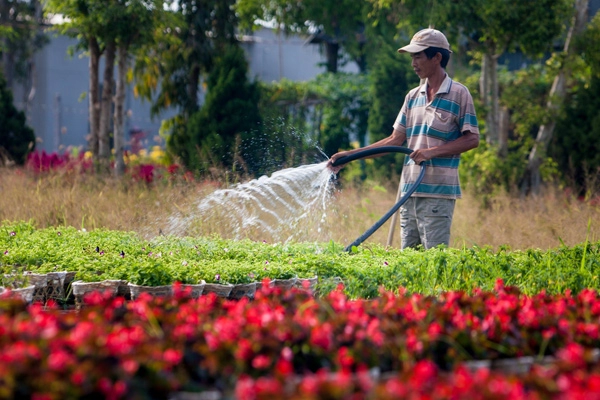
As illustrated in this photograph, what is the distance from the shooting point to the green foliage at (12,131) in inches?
546

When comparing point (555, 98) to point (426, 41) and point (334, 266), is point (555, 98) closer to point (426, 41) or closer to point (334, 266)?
point (426, 41)

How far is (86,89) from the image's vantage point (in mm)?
26016

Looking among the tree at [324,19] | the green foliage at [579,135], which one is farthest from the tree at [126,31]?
the green foliage at [579,135]

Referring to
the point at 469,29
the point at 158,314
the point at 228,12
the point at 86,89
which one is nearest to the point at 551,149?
the point at 469,29

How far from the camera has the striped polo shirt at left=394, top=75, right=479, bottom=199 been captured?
17.8 ft

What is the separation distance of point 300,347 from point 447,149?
9.94ft

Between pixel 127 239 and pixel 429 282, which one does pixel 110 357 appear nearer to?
pixel 429 282

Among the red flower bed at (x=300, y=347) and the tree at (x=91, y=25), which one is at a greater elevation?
the tree at (x=91, y=25)

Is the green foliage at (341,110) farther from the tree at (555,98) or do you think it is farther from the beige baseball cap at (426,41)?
the beige baseball cap at (426,41)

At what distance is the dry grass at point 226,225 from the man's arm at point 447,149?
2028 mm

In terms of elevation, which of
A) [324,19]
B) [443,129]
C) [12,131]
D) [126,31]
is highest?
[324,19]

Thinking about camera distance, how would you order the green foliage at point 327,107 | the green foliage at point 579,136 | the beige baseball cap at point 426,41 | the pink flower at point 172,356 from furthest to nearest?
the green foliage at point 327,107 < the green foliage at point 579,136 < the beige baseball cap at point 426,41 < the pink flower at point 172,356

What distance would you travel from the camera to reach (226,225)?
7.99 metres

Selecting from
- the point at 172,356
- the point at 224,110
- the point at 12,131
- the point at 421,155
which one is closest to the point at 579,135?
the point at 224,110
